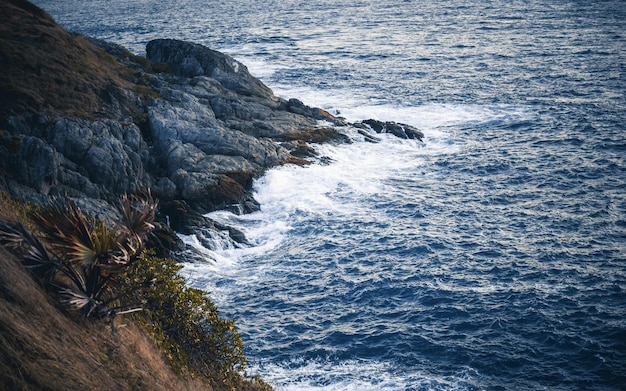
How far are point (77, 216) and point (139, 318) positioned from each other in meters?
5.01

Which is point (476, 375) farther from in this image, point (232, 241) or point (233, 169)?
point (233, 169)

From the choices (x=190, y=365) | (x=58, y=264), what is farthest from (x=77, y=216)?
(x=190, y=365)

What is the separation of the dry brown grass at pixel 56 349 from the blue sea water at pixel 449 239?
1049 centimetres

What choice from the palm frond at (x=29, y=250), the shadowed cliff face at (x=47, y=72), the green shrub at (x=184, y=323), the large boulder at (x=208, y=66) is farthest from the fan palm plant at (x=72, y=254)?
the large boulder at (x=208, y=66)

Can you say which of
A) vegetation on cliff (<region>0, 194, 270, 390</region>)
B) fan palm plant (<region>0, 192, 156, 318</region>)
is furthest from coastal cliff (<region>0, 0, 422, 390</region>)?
fan palm plant (<region>0, 192, 156, 318</region>)

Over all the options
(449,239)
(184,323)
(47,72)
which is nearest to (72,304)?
(184,323)

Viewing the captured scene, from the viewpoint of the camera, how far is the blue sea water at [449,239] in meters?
26.9

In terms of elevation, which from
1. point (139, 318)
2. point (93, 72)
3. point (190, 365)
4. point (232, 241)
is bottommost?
point (232, 241)

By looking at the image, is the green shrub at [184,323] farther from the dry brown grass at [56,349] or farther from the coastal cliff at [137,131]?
the dry brown grass at [56,349]

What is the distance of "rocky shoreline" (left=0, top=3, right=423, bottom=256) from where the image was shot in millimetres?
36344

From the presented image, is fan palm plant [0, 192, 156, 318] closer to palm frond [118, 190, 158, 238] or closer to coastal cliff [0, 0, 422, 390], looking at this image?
palm frond [118, 190, 158, 238]

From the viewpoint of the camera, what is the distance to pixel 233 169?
44312 mm

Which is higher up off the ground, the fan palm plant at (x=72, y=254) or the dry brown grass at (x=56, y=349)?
the fan palm plant at (x=72, y=254)

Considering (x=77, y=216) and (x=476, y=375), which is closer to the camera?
(x=77, y=216)
